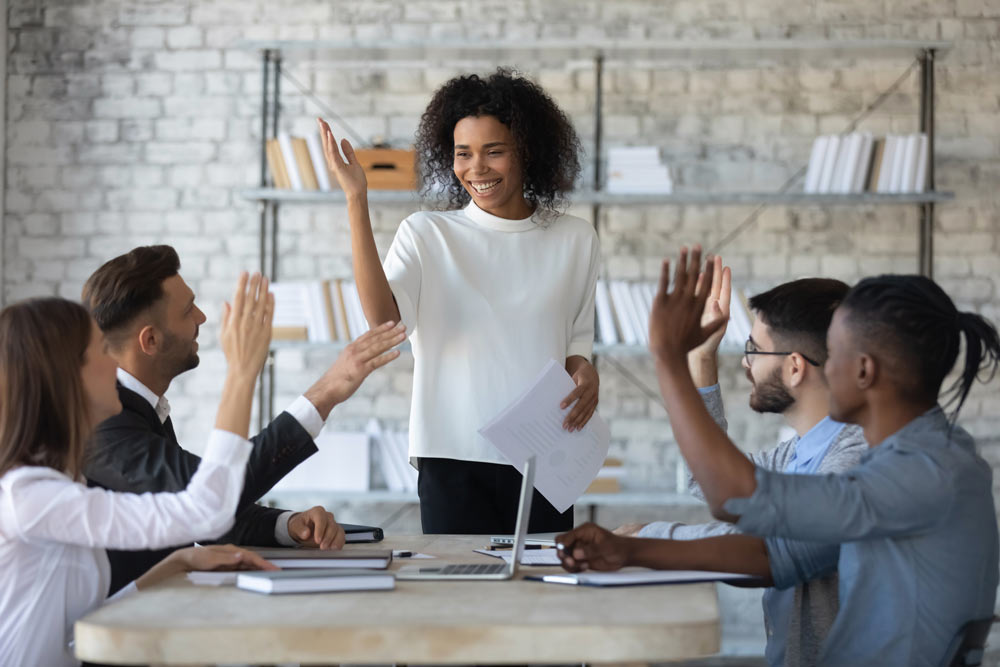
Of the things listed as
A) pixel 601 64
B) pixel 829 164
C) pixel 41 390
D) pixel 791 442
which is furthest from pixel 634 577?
pixel 601 64

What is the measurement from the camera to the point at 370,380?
4270 millimetres

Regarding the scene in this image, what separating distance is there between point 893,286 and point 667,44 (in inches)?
101

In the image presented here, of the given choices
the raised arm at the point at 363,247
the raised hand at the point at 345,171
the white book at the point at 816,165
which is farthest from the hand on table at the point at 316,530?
the white book at the point at 816,165

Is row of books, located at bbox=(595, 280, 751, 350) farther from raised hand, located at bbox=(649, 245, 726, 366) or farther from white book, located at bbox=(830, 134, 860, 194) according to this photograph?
raised hand, located at bbox=(649, 245, 726, 366)

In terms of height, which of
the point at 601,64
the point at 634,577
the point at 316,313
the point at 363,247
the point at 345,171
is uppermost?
the point at 601,64

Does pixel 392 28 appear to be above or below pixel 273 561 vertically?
above

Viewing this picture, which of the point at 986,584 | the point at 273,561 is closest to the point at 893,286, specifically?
the point at 986,584

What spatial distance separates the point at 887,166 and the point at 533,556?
8.74 feet

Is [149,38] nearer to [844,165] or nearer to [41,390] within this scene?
[844,165]

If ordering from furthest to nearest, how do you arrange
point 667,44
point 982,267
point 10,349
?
1. point 982,267
2. point 667,44
3. point 10,349

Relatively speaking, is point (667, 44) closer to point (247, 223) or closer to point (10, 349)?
point (247, 223)

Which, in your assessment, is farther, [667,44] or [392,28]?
[392,28]

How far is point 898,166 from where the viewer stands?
3.88 meters

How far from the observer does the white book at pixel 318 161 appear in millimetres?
3953
